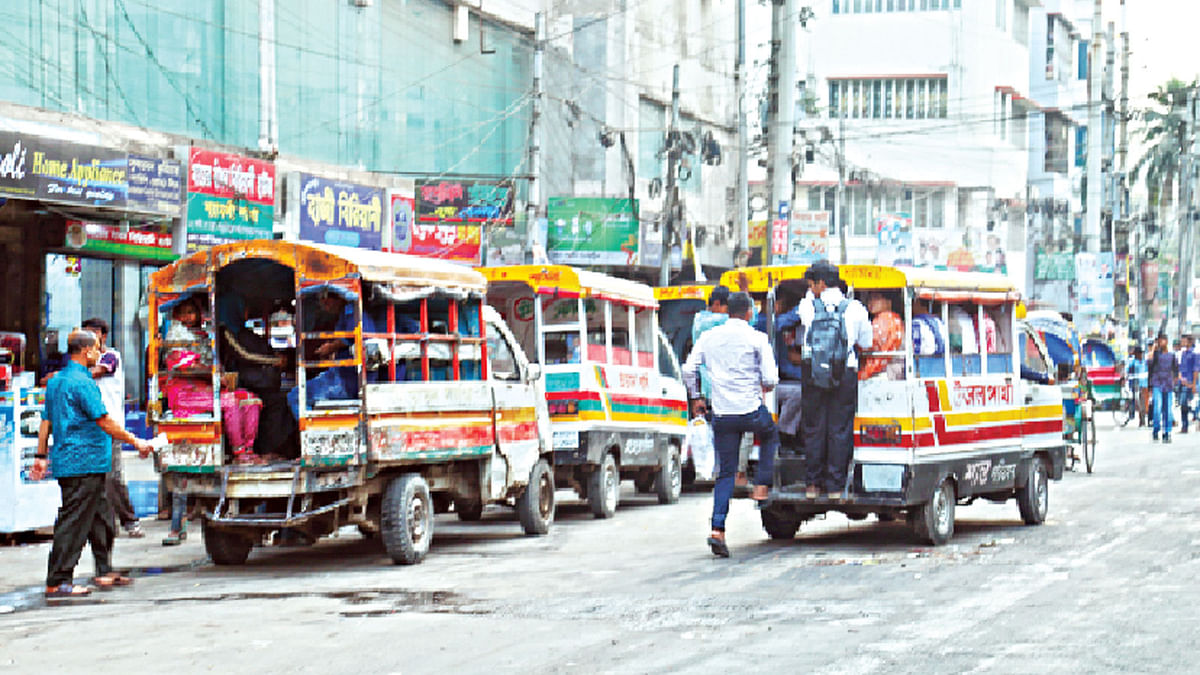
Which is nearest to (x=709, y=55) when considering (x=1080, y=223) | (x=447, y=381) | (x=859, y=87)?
(x=859, y=87)

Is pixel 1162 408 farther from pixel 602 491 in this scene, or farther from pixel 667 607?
pixel 667 607

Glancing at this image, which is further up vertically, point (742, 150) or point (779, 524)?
point (742, 150)

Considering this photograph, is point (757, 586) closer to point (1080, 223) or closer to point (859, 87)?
point (859, 87)

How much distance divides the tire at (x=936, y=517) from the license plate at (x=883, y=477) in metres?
0.46

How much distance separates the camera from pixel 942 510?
13.4 metres

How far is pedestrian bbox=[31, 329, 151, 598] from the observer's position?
11430mm

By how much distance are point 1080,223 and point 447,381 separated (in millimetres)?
78001

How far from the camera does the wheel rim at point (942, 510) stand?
13.3 meters

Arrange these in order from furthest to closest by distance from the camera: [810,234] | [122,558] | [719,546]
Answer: [810,234] → [122,558] → [719,546]

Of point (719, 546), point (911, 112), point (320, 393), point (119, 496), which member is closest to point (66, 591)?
point (320, 393)

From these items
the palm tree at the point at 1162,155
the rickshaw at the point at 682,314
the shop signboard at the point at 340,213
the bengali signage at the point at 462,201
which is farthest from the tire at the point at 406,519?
the palm tree at the point at 1162,155

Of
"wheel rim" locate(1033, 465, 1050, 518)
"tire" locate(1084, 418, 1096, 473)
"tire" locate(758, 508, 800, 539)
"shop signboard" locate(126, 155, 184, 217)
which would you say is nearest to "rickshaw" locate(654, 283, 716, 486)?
"tire" locate(1084, 418, 1096, 473)

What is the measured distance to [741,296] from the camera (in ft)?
42.0

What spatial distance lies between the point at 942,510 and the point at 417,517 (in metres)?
4.28
